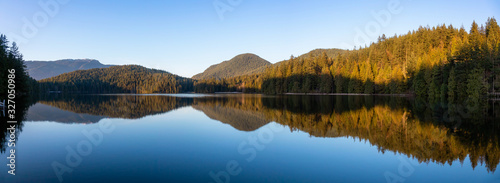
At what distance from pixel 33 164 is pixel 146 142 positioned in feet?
14.5

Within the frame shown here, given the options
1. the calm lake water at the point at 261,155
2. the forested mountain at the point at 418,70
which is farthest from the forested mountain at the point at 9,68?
the forested mountain at the point at 418,70

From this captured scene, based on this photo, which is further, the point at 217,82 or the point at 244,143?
the point at 217,82

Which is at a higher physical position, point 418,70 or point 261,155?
point 418,70

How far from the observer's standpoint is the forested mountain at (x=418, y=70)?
1852 inches

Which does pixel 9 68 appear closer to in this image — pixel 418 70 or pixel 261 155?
pixel 261 155

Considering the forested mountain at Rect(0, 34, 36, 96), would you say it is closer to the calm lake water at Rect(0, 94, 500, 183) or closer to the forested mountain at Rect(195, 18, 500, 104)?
the calm lake water at Rect(0, 94, 500, 183)

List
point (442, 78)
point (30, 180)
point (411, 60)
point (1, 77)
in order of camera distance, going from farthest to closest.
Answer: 1. point (411, 60)
2. point (442, 78)
3. point (1, 77)
4. point (30, 180)

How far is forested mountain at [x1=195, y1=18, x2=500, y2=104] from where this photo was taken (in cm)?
4704

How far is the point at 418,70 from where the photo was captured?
61.4 metres

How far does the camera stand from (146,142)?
478 inches

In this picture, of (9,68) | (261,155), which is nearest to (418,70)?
(261,155)

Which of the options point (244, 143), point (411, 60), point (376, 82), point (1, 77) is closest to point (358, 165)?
point (244, 143)

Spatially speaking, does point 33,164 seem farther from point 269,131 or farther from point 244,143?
point 269,131

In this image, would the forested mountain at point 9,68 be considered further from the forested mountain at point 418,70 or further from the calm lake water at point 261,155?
the forested mountain at point 418,70
